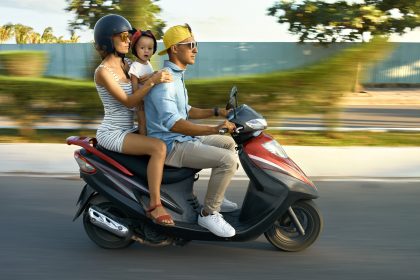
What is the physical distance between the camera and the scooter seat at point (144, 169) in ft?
13.7

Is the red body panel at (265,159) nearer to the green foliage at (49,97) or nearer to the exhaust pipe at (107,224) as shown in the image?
the exhaust pipe at (107,224)

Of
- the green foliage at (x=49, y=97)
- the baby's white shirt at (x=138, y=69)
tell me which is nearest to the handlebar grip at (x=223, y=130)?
the baby's white shirt at (x=138, y=69)

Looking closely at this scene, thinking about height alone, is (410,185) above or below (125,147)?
below

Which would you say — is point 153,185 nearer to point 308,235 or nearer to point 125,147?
point 125,147

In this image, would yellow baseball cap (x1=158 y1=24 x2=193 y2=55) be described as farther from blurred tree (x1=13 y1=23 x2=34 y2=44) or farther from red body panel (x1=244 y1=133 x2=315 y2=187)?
blurred tree (x1=13 y1=23 x2=34 y2=44)

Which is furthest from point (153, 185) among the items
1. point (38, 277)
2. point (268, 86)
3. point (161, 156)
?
point (268, 86)

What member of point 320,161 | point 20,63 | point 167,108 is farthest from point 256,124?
point 20,63

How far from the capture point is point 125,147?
4125mm

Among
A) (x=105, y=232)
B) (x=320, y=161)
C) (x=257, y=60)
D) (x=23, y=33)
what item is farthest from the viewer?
(x=23, y=33)

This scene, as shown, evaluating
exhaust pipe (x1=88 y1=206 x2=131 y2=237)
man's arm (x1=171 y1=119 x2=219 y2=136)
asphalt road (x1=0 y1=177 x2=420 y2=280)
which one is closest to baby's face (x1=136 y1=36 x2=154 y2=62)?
man's arm (x1=171 y1=119 x2=219 y2=136)

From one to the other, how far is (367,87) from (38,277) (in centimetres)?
2321

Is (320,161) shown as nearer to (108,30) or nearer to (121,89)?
(121,89)

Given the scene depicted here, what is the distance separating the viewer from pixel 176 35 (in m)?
4.02

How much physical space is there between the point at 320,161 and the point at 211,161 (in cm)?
345
